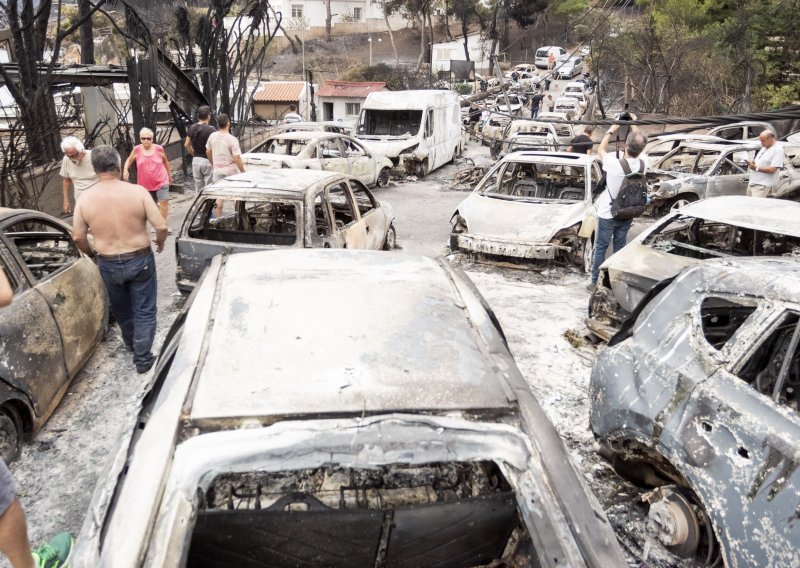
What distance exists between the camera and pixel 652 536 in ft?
10.8

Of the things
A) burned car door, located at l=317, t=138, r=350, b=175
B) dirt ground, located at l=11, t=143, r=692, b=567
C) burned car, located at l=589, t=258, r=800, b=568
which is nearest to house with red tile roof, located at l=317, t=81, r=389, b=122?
burned car door, located at l=317, t=138, r=350, b=175

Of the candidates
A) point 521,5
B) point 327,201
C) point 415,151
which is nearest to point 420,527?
point 327,201

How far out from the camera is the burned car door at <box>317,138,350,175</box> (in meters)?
11.5

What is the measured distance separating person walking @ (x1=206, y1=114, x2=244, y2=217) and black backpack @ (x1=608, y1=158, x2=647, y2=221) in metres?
5.29

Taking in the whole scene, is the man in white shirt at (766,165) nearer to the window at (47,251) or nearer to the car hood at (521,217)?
the car hood at (521,217)

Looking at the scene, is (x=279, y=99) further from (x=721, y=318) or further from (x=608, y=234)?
(x=721, y=318)

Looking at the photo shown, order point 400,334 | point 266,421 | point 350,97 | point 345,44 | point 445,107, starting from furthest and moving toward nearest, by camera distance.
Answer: point 345,44
point 350,97
point 445,107
point 400,334
point 266,421

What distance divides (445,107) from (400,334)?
1535 cm

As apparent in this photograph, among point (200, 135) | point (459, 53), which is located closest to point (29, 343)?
point (200, 135)

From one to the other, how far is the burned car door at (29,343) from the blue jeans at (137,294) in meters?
0.59

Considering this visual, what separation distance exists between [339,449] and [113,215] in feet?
11.2

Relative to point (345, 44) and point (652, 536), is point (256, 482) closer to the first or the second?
point (652, 536)

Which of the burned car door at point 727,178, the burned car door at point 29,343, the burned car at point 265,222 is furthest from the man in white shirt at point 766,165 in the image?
the burned car door at point 29,343

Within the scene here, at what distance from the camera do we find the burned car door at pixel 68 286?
170 inches
